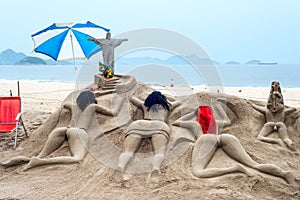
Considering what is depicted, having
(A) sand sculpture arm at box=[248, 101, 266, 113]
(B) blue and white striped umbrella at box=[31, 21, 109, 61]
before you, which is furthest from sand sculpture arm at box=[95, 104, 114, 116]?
(B) blue and white striped umbrella at box=[31, 21, 109, 61]

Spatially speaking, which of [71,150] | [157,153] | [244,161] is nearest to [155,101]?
Answer: [157,153]

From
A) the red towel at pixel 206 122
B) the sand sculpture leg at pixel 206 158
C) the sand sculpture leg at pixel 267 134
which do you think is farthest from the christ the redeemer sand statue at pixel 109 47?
the sand sculpture leg at pixel 206 158

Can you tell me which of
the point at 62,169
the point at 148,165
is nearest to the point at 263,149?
the point at 148,165

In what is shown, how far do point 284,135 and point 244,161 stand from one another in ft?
4.85

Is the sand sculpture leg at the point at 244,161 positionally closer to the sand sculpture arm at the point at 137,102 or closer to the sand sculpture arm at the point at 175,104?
the sand sculpture arm at the point at 175,104

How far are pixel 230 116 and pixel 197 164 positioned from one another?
174 centimetres

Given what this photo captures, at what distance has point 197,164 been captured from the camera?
4500mm

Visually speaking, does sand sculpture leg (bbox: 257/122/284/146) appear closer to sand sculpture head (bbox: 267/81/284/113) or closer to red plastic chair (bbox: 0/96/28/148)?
sand sculpture head (bbox: 267/81/284/113)

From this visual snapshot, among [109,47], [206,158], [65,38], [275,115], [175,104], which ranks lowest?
[206,158]

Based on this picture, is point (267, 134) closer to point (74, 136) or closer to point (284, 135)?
point (284, 135)

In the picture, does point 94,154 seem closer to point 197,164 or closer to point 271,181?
point 197,164

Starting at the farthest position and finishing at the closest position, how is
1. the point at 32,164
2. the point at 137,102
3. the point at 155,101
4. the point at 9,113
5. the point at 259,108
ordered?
1. the point at 9,113
2. the point at 259,108
3. the point at 137,102
4. the point at 155,101
5. the point at 32,164

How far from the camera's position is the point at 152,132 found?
4.86m

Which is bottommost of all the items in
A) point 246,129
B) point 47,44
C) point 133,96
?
point 246,129
